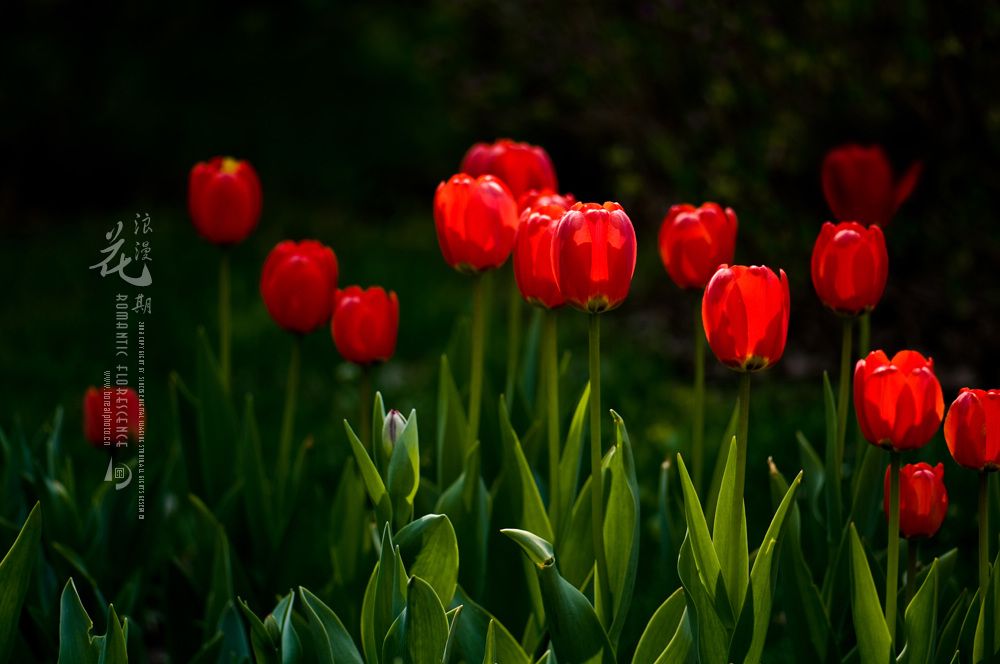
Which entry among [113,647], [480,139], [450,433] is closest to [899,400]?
[450,433]

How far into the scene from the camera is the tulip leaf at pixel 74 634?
1.29 metres

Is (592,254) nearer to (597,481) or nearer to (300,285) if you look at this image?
(597,481)

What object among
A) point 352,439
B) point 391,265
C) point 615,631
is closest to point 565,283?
point 352,439

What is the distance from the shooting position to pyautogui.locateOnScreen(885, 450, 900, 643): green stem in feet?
4.00

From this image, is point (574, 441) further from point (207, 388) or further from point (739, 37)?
point (739, 37)

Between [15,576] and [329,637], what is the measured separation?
478mm

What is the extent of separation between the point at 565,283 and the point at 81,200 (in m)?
7.84

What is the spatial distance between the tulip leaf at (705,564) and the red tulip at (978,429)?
1.10 feet

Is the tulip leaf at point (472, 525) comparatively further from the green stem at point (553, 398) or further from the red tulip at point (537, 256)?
the red tulip at point (537, 256)

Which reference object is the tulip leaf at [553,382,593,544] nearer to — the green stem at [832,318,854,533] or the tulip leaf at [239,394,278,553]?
the green stem at [832,318,854,533]

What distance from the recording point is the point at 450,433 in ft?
5.54

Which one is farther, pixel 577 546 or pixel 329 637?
pixel 577 546

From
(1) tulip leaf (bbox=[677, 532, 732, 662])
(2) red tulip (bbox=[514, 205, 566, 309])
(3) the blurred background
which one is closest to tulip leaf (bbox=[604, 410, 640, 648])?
(1) tulip leaf (bbox=[677, 532, 732, 662])

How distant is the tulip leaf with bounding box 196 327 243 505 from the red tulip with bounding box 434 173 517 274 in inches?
26.4
